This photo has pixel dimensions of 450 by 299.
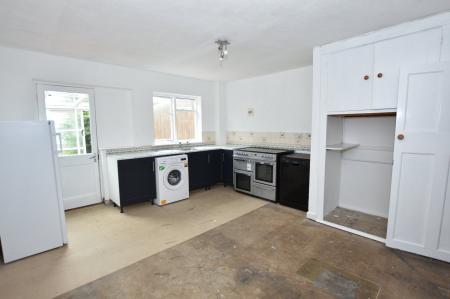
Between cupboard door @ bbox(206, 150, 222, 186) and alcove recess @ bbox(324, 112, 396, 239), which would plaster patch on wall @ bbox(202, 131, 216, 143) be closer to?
cupboard door @ bbox(206, 150, 222, 186)

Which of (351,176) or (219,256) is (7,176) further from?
(351,176)

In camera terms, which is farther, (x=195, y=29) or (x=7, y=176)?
(x=195, y=29)

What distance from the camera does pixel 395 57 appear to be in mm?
2469

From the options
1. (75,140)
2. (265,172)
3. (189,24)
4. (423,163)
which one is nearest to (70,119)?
(75,140)

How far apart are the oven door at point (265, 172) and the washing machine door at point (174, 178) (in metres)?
1.44

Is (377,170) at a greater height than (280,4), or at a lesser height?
lesser

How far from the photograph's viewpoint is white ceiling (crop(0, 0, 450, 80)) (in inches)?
78.9

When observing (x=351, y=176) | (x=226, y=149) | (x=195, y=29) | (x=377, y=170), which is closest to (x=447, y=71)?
(x=377, y=170)

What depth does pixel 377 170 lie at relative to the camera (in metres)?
3.33

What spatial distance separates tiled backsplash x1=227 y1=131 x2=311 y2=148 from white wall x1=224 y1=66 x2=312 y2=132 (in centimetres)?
9

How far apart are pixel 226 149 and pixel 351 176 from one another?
8.03ft

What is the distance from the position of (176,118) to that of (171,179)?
162cm

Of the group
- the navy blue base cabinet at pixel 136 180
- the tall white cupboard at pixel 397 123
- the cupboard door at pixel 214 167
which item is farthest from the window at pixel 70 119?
the tall white cupboard at pixel 397 123

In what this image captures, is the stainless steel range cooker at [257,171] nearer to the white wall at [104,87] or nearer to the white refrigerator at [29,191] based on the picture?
the white wall at [104,87]
